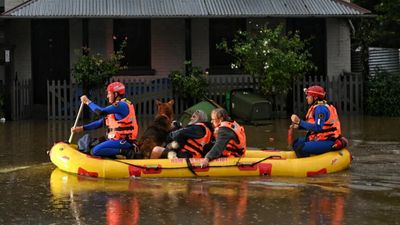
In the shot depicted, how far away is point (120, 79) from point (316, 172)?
37.9 ft

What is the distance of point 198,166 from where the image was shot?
10.4 metres

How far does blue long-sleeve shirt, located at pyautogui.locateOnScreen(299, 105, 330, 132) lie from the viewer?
10.9m

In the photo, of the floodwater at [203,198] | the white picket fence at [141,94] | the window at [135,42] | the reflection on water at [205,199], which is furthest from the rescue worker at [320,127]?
the window at [135,42]

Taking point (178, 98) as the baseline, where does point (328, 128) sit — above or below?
below

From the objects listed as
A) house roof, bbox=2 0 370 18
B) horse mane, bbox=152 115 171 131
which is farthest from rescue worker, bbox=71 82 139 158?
house roof, bbox=2 0 370 18

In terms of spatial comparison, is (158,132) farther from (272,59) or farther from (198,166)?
(272,59)

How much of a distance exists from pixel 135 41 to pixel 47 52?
258cm

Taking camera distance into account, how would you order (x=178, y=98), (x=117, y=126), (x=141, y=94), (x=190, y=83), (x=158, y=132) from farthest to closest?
(x=178, y=98) → (x=141, y=94) → (x=190, y=83) → (x=158, y=132) → (x=117, y=126)

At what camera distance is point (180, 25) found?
73.4 feet

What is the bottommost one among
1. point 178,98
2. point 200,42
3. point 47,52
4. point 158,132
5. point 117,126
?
point 158,132

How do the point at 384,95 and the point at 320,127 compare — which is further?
the point at 384,95

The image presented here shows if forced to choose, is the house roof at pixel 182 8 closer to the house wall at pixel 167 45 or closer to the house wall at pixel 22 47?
the house wall at pixel 167 45

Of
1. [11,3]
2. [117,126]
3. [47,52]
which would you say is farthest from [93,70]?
[117,126]

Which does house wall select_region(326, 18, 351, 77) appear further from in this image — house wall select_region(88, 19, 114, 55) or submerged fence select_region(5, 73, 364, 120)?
house wall select_region(88, 19, 114, 55)
